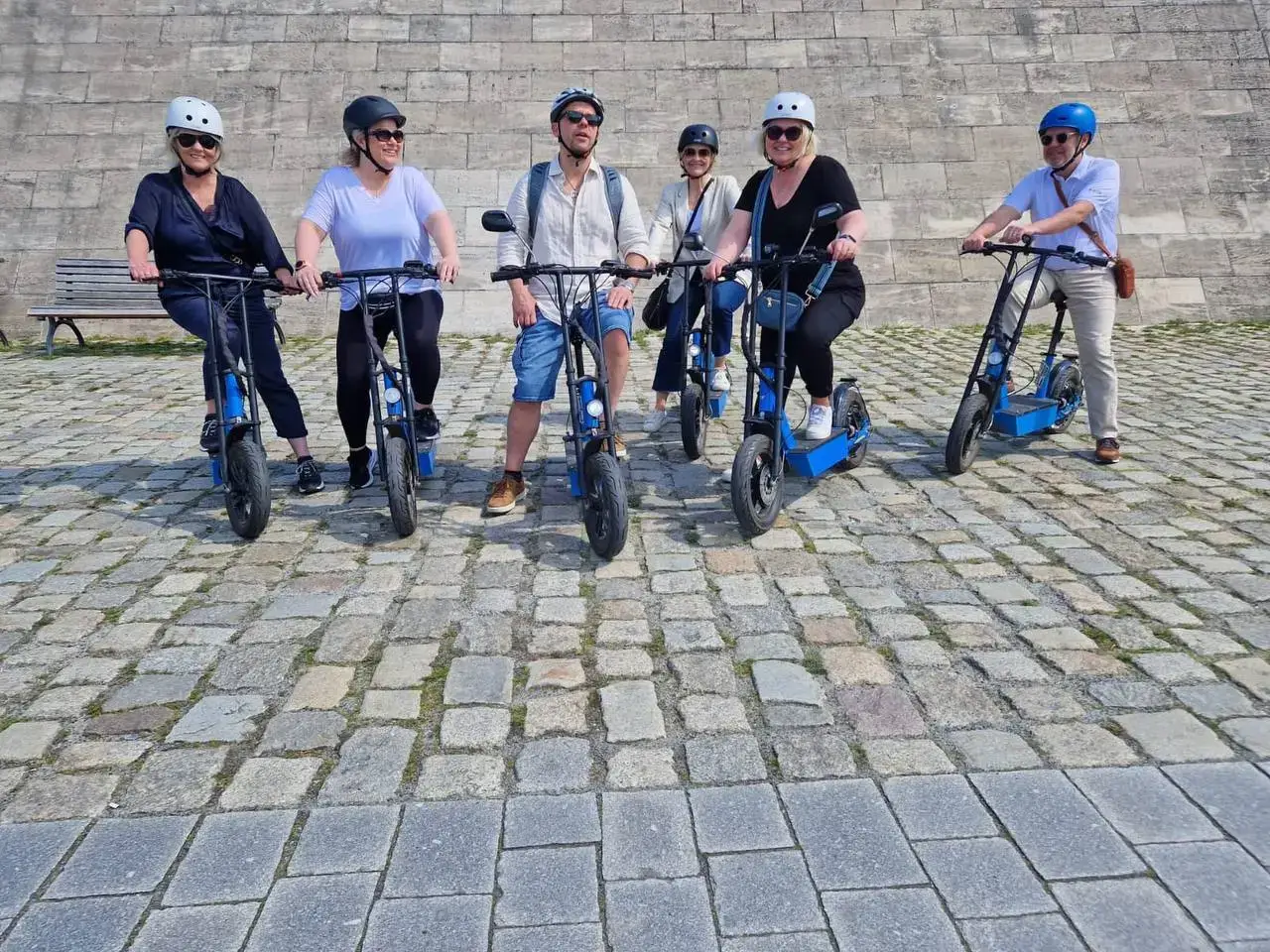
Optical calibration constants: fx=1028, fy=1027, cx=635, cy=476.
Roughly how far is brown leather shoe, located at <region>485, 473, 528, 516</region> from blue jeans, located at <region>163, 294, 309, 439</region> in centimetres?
132

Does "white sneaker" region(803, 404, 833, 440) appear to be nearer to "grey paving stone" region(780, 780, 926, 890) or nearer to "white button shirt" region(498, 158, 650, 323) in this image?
"white button shirt" region(498, 158, 650, 323)

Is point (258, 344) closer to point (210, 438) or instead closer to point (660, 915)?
point (210, 438)

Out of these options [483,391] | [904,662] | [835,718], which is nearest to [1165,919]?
[835,718]

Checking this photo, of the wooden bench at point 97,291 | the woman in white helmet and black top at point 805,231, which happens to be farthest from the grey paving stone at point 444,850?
the wooden bench at point 97,291

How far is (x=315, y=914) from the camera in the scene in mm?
2361

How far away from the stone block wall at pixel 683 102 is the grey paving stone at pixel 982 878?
389 inches

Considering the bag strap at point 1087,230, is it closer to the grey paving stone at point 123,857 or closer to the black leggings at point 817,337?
the black leggings at point 817,337

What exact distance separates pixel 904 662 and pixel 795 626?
466 millimetres

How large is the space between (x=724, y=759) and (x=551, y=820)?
57cm

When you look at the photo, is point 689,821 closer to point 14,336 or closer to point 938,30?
point 14,336

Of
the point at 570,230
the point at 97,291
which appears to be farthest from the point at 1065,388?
the point at 97,291

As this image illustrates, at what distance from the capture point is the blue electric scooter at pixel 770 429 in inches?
183

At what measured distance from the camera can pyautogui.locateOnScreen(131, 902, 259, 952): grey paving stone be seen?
2268mm

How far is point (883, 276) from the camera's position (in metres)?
12.1
